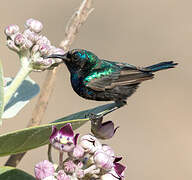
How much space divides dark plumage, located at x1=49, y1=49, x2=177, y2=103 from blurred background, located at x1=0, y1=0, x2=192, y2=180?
5711mm

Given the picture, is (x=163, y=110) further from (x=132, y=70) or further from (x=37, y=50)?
(x=37, y=50)

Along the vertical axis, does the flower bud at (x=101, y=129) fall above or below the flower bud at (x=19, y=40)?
below

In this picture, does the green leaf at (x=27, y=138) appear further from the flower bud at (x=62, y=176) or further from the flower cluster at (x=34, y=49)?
the flower cluster at (x=34, y=49)

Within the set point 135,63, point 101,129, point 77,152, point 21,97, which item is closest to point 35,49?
point 21,97

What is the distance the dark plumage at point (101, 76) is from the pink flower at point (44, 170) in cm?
121

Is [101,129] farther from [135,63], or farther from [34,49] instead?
[135,63]

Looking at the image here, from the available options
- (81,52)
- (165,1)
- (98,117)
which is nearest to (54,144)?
(98,117)

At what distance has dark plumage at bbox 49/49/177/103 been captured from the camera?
11.1 ft

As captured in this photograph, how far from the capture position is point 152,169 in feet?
35.1

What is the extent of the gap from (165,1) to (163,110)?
611 cm

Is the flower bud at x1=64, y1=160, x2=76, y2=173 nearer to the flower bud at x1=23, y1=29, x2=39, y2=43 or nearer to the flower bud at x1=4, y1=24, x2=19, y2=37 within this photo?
the flower bud at x1=23, y1=29, x2=39, y2=43

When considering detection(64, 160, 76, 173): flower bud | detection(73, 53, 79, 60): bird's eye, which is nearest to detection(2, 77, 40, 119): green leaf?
detection(73, 53, 79, 60): bird's eye

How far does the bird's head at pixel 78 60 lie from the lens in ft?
10.7

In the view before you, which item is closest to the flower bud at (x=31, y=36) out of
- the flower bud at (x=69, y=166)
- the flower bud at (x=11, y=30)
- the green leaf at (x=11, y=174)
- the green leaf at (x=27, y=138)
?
the flower bud at (x=11, y=30)
